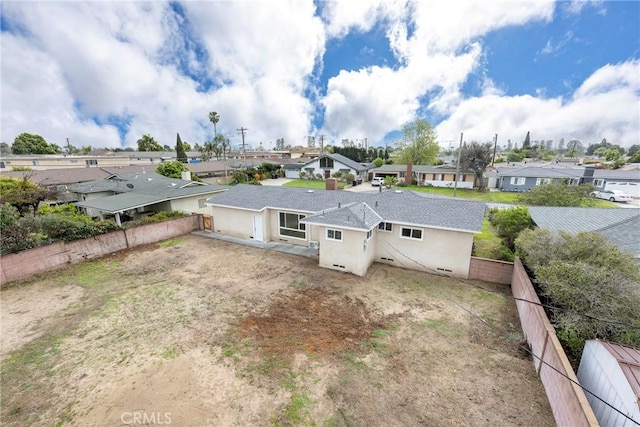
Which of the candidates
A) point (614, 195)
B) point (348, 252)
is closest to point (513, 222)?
point (348, 252)

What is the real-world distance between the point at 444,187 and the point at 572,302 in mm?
35776

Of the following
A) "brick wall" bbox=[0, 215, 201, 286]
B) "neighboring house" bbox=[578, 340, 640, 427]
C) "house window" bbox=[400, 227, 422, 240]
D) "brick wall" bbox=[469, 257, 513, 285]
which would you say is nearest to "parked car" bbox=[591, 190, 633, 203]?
"brick wall" bbox=[469, 257, 513, 285]

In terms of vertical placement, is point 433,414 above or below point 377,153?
below

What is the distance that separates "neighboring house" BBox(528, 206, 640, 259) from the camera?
870 cm

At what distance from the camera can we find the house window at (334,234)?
1186cm

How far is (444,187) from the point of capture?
39.1m

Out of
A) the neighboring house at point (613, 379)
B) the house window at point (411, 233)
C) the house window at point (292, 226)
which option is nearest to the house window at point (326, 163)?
the house window at point (292, 226)

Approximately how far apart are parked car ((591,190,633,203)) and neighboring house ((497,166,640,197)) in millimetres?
1439

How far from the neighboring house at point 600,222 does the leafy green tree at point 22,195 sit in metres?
32.9

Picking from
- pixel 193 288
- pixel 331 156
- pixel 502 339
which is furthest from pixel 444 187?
pixel 193 288

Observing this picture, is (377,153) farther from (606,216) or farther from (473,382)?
(473,382)

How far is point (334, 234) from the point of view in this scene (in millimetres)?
11984

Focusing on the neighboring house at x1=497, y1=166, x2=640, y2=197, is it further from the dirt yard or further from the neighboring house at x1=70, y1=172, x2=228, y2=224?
the neighboring house at x1=70, y1=172, x2=228, y2=224

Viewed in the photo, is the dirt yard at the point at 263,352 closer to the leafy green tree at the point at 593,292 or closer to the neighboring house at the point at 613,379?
the neighboring house at the point at 613,379
